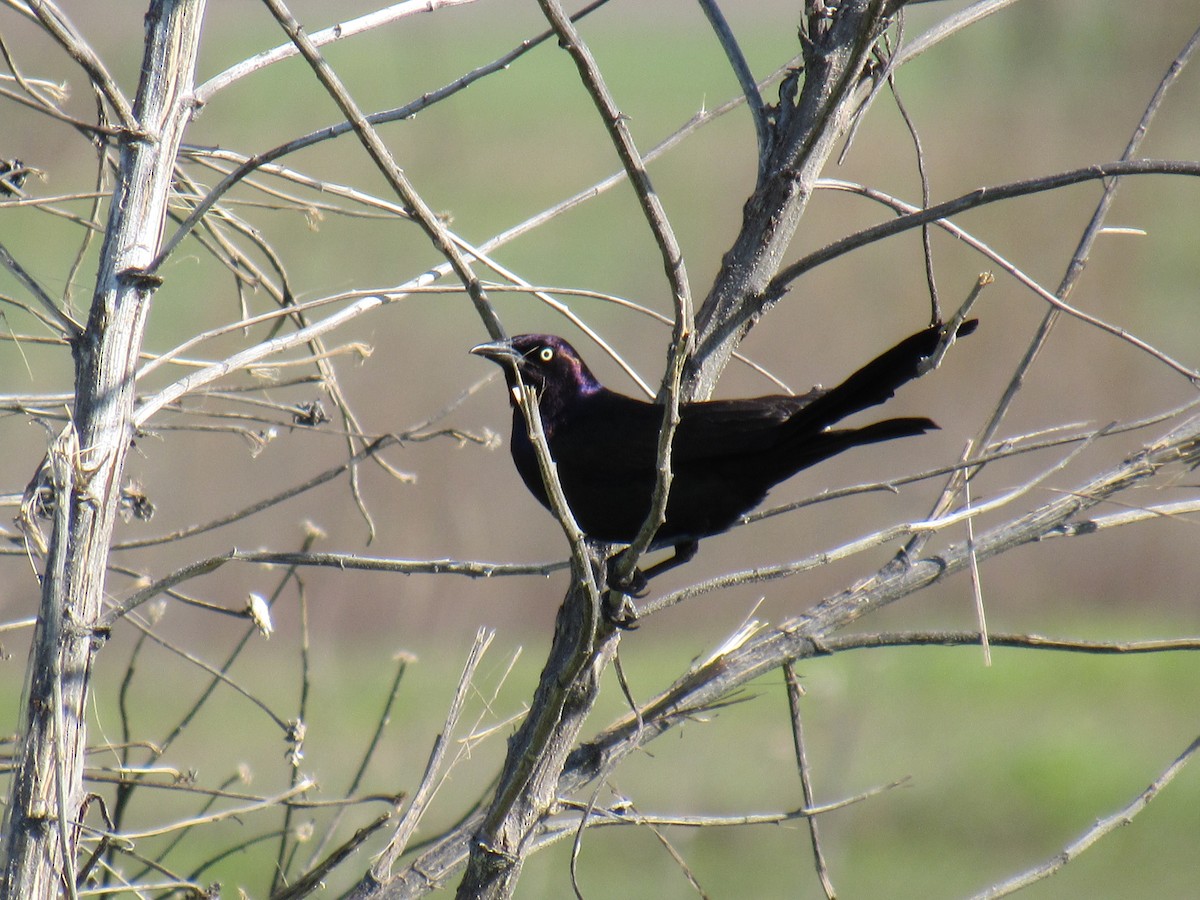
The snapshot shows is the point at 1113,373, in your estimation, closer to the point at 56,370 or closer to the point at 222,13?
the point at 56,370

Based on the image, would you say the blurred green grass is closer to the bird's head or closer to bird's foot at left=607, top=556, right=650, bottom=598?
the bird's head

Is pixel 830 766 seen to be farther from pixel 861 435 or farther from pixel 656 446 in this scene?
pixel 861 435

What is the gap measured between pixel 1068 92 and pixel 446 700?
15.9 metres

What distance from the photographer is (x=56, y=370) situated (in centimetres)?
1185

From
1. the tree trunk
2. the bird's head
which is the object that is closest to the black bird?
the bird's head

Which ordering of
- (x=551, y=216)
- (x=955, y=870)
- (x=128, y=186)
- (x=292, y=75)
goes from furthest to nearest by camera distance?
1. (x=292, y=75)
2. (x=955, y=870)
3. (x=551, y=216)
4. (x=128, y=186)

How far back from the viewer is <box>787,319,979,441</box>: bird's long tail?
2.49 metres

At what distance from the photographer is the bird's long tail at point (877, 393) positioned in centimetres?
249

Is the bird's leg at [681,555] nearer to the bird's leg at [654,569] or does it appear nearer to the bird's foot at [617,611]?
the bird's leg at [654,569]

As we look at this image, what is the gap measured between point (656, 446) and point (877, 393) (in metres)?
0.80

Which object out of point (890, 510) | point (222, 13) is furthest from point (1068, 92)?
point (222, 13)

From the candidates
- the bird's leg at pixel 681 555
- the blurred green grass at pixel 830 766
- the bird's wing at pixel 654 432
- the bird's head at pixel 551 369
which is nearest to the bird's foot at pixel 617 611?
the bird's wing at pixel 654 432

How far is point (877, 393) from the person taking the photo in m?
2.70


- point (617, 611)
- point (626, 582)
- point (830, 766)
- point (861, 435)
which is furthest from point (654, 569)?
point (830, 766)
